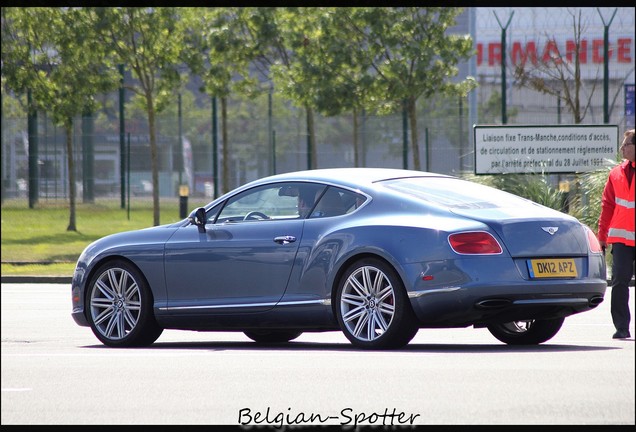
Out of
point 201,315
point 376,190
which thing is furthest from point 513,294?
point 201,315

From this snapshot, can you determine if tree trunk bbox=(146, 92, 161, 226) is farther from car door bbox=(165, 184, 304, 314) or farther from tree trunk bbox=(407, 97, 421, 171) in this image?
car door bbox=(165, 184, 304, 314)

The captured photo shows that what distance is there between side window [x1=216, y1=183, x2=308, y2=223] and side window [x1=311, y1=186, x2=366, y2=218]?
20 cm

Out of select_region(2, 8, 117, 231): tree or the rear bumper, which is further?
select_region(2, 8, 117, 231): tree

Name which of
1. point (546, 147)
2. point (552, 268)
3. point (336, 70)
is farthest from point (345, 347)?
point (336, 70)

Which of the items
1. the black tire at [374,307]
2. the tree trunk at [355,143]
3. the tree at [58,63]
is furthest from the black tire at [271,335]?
the tree trunk at [355,143]

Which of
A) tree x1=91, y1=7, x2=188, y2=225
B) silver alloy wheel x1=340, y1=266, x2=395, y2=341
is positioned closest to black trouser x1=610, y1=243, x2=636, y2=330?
silver alloy wheel x1=340, y1=266, x2=395, y2=341

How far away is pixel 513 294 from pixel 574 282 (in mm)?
561

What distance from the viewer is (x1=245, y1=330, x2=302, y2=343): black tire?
11469 mm

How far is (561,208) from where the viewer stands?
70.9 feet

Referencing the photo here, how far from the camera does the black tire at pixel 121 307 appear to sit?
36.0 ft

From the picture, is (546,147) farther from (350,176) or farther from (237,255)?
(237,255)

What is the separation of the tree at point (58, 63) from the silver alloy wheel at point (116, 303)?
2034 cm

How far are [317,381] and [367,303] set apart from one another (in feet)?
4.39

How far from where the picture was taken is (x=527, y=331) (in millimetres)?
10609
